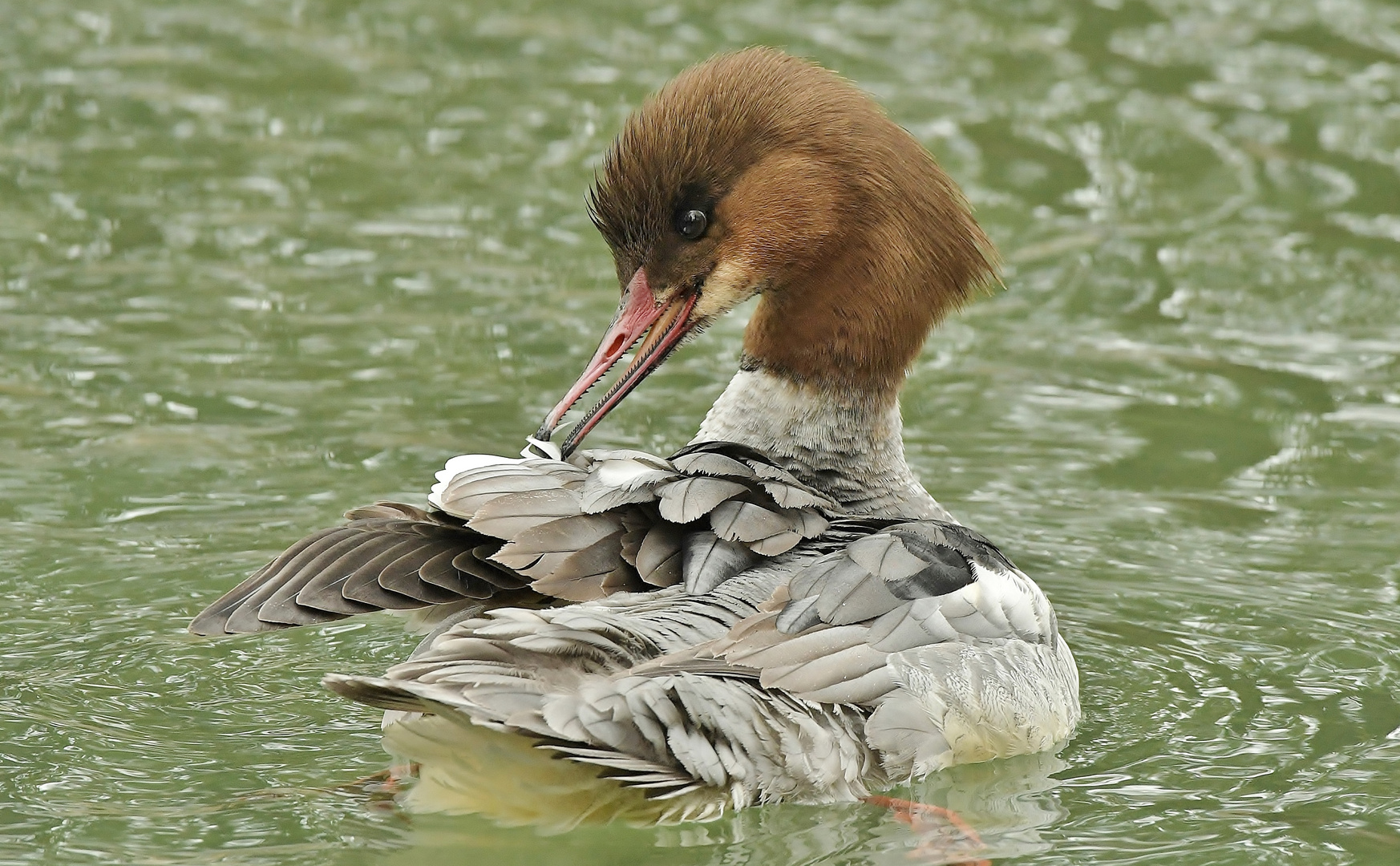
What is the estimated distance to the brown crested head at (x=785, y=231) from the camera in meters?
5.79

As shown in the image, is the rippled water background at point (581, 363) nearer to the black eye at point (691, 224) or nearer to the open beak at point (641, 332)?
the open beak at point (641, 332)

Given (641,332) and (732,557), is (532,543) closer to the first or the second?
(732,557)

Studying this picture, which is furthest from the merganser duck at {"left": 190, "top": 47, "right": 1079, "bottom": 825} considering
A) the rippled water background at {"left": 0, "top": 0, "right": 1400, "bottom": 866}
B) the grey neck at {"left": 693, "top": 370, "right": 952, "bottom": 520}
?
the rippled water background at {"left": 0, "top": 0, "right": 1400, "bottom": 866}

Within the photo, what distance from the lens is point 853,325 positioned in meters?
5.88

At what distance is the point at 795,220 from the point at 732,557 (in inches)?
47.6

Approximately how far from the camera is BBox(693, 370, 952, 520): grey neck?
586 centimetres

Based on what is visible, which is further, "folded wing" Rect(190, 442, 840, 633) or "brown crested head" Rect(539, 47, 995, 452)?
"brown crested head" Rect(539, 47, 995, 452)

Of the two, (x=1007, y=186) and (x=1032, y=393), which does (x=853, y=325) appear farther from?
(x=1007, y=186)

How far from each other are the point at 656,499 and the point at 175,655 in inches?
62.0

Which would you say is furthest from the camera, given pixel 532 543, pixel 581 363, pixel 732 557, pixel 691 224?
pixel 581 363

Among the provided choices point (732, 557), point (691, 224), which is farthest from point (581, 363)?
point (732, 557)

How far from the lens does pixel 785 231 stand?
5.85 m

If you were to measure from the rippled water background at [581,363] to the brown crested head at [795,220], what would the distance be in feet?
3.96

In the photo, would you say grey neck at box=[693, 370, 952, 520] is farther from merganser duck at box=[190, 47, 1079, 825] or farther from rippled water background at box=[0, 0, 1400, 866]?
rippled water background at box=[0, 0, 1400, 866]
